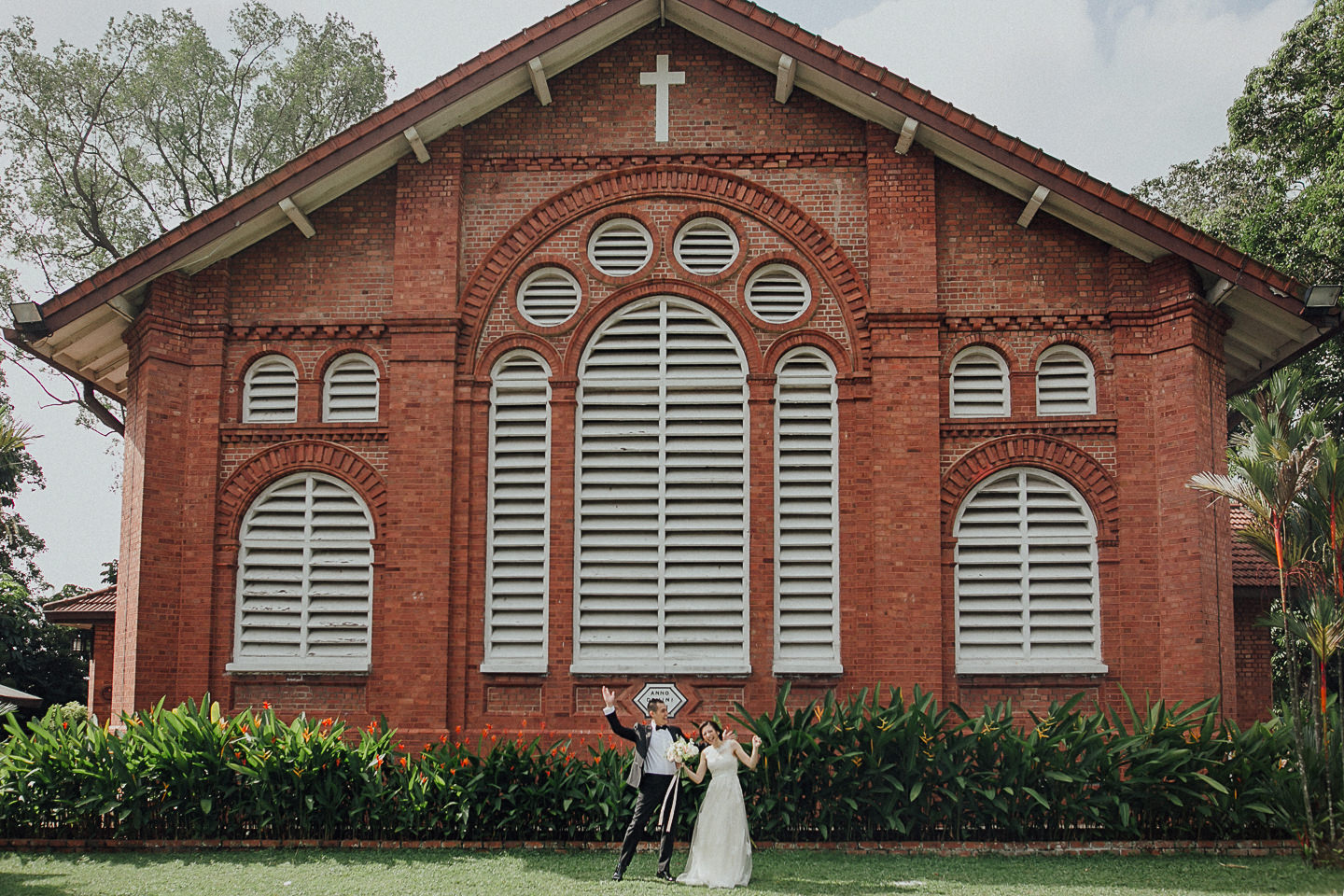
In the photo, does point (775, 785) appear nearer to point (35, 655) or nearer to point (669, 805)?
point (669, 805)

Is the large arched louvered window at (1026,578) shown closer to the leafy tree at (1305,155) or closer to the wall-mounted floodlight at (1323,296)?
the wall-mounted floodlight at (1323,296)

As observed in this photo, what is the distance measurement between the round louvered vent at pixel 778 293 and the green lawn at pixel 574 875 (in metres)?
6.53

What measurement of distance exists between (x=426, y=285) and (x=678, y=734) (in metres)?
6.83

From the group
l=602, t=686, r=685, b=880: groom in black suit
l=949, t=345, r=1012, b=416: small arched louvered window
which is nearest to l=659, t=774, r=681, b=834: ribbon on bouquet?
l=602, t=686, r=685, b=880: groom in black suit

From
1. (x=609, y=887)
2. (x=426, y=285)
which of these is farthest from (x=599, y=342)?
(x=609, y=887)

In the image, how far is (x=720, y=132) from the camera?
1582cm

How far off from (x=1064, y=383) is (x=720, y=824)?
7257mm

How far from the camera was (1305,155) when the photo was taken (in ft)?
73.7

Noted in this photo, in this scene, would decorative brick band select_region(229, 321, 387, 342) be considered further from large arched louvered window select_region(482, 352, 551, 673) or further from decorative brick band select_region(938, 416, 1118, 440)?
decorative brick band select_region(938, 416, 1118, 440)

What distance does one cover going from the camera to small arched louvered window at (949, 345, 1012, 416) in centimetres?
1523

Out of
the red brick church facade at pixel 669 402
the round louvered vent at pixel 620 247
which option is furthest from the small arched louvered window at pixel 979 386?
the round louvered vent at pixel 620 247

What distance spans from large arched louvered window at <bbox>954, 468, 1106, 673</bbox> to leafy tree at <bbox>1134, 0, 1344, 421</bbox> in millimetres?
8772

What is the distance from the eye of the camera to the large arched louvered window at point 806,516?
583 inches

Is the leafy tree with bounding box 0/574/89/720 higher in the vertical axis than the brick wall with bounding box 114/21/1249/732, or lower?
lower
